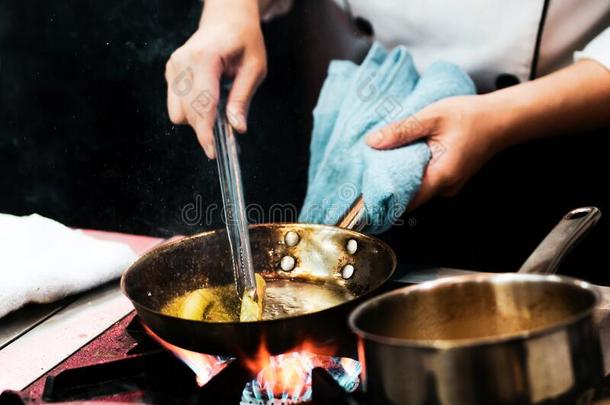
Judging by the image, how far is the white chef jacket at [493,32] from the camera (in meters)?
1.19

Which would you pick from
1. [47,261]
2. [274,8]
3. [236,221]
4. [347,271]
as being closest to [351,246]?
[347,271]

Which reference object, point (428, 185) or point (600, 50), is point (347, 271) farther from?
point (600, 50)

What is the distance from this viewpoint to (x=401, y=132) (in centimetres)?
106

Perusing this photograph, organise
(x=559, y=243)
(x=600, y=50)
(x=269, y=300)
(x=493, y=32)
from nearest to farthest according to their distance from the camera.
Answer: (x=559, y=243) → (x=269, y=300) → (x=600, y=50) → (x=493, y=32)

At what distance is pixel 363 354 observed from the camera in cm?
58

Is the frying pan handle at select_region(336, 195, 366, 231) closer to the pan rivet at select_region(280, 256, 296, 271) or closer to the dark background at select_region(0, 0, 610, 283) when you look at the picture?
the pan rivet at select_region(280, 256, 296, 271)

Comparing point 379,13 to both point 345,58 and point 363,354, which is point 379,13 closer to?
point 345,58

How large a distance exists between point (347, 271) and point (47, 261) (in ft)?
1.54

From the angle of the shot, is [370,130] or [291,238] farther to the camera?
[370,130]

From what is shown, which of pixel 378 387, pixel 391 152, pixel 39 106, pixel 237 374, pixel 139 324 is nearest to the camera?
pixel 378 387

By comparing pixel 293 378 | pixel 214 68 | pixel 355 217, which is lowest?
pixel 293 378

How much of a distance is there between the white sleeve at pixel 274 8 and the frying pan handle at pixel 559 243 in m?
0.86

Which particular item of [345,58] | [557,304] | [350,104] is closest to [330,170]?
[350,104]

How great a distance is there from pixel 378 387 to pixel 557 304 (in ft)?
0.59
